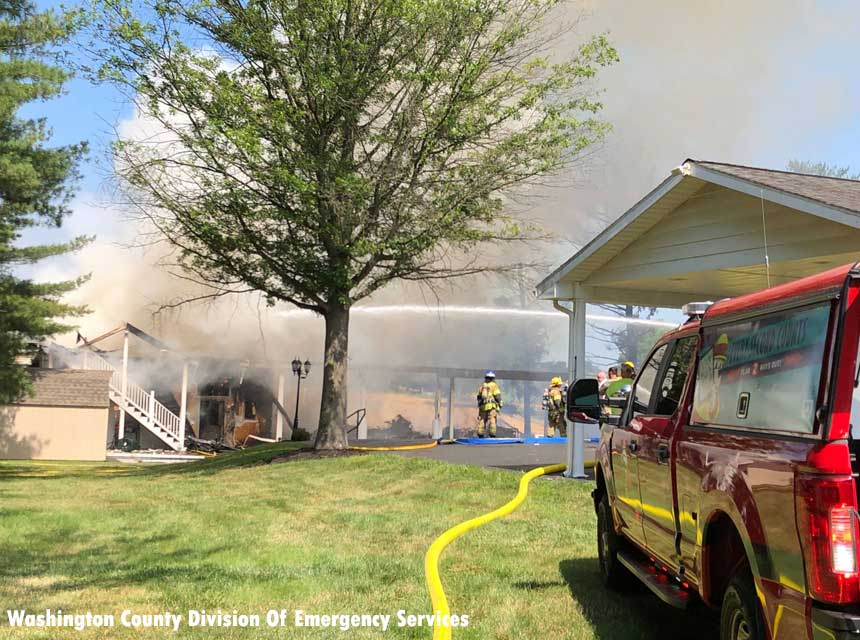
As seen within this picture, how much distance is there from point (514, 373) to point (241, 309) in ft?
34.3

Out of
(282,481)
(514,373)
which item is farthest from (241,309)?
(282,481)

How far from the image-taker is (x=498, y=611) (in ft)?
16.8

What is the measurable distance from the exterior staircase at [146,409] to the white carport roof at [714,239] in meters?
20.4

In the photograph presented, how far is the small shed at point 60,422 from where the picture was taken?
30438 mm

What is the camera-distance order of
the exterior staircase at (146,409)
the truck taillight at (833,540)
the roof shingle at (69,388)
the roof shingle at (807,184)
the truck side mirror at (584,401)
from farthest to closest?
the roof shingle at (69,388) → the exterior staircase at (146,409) → the roof shingle at (807,184) → the truck side mirror at (584,401) → the truck taillight at (833,540)

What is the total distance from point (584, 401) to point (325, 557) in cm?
250

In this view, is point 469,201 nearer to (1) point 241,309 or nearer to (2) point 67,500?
(2) point 67,500

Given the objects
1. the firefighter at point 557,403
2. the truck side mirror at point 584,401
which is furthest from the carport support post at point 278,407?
the truck side mirror at point 584,401

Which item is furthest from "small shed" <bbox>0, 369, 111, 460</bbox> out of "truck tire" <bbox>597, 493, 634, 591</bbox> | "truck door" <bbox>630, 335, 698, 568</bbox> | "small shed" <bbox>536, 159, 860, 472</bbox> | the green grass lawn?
"truck door" <bbox>630, 335, 698, 568</bbox>

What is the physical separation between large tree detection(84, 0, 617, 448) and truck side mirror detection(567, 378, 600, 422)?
9.32m

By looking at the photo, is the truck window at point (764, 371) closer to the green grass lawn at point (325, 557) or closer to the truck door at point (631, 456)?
the truck door at point (631, 456)

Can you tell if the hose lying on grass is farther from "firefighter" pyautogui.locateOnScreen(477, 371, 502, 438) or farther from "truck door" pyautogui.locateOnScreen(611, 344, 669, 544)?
"firefighter" pyautogui.locateOnScreen(477, 371, 502, 438)

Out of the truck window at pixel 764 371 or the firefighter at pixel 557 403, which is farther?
the firefighter at pixel 557 403

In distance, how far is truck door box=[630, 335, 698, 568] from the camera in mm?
4203
